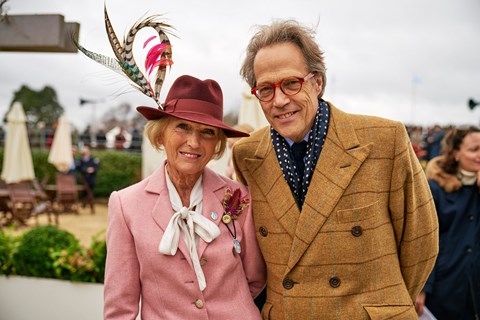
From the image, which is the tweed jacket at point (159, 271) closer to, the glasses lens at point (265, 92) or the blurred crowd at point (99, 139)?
the glasses lens at point (265, 92)

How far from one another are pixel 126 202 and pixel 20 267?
8.97 ft

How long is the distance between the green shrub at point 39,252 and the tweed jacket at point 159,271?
235cm

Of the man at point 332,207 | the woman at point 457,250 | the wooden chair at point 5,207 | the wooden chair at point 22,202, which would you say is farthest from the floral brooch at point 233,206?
the wooden chair at point 5,207

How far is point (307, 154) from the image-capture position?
2199 mm

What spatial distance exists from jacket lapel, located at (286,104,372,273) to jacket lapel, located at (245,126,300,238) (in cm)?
7

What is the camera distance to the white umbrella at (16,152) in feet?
41.4

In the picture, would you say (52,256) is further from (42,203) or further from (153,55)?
(42,203)

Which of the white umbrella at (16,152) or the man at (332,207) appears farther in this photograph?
the white umbrella at (16,152)

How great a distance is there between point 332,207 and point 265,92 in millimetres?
603

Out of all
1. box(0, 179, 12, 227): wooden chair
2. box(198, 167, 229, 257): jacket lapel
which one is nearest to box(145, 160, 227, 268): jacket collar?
box(198, 167, 229, 257): jacket lapel

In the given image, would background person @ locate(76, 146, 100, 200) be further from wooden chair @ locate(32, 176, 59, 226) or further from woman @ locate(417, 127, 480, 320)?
woman @ locate(417, 127, 480, 320)

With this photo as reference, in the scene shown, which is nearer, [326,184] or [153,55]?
[326,184]

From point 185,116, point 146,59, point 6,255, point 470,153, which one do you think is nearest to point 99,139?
point 6,255

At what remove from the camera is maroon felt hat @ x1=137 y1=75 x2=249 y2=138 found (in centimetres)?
214
